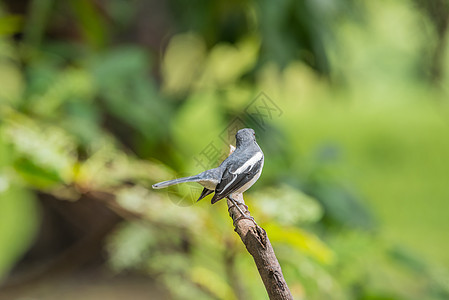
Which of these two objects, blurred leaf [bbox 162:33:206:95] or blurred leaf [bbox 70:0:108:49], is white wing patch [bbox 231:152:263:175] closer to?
blurred leaf [bbox 70:0:108:49]

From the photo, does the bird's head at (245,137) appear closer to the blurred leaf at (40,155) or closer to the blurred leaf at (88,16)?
the blurred leaf at (40,155)

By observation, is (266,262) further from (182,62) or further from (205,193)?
(182,62)

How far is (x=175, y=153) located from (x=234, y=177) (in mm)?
944

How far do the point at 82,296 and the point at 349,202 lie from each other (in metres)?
1.20

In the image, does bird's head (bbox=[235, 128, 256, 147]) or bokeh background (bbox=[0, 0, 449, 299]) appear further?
bokeh background (bbox=[0, 0, 449, 299])

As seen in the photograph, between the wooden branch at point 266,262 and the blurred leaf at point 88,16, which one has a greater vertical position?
the blurred leaf at point 88,16

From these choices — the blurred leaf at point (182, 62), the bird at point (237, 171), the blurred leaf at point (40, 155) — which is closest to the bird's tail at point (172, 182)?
the bird at point (237, 171)

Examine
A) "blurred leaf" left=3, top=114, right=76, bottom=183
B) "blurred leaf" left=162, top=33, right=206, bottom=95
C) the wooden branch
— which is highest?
"blurred leaf" left=162, top=33, right=206, bottom=95

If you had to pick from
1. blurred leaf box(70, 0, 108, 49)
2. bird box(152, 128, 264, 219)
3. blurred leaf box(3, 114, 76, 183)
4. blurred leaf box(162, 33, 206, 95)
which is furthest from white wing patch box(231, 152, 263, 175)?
blurred leaf box(162, 33, 206, 95)

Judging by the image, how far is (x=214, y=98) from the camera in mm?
1434

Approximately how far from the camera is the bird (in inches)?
8.8

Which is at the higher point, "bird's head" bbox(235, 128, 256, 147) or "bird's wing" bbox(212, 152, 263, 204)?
"bird's head" bbox(235, 128, 256, 147)

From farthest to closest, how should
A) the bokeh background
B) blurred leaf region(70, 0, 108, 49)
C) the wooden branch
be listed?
1. blurred leaf region(70, 0, 108, 49)
2. the bokeh background
3. the wooden branch

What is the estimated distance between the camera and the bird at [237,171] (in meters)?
0.22
